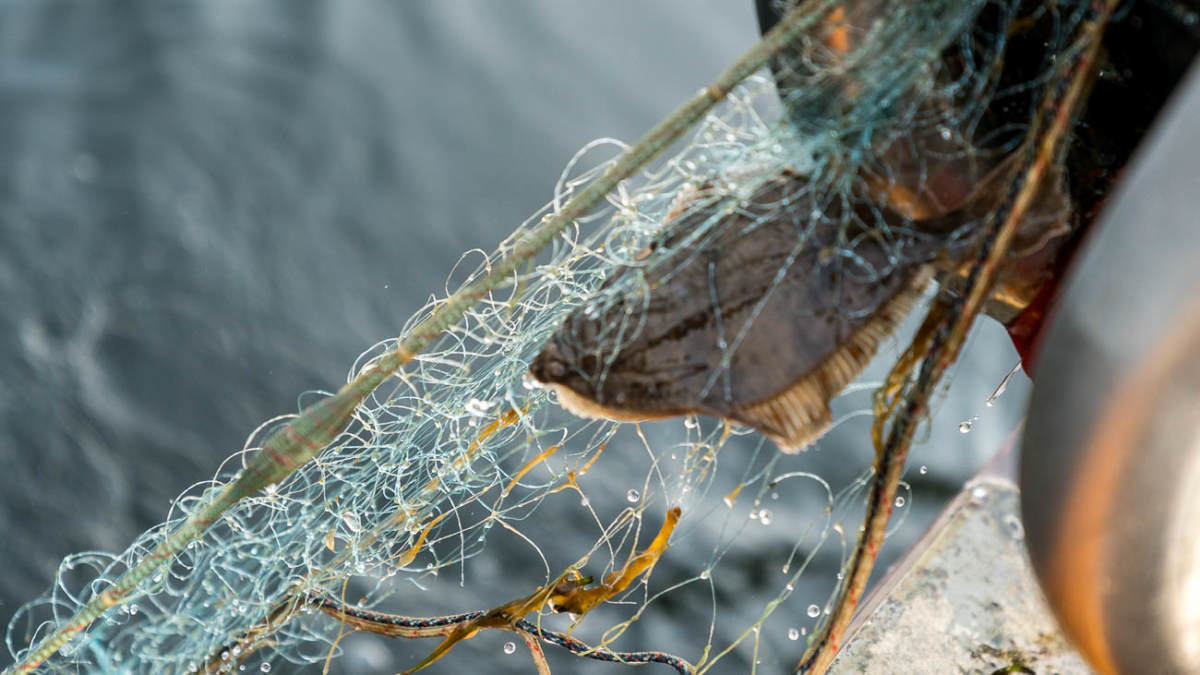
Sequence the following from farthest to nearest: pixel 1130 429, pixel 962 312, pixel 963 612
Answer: pixel 963 612, pixel 962 312, pixel 1130 429

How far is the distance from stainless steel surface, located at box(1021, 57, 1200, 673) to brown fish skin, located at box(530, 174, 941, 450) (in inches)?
9.4

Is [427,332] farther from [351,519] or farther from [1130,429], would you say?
[1130,429]

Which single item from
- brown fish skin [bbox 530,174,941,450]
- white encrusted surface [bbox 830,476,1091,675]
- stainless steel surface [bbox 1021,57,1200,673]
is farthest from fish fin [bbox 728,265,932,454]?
white encrusted surface [bbox 830,476,1091,675]

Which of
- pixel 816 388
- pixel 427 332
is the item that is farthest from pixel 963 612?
pixel 427 332

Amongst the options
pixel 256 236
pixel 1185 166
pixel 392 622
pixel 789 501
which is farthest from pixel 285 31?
pixel 1185 166

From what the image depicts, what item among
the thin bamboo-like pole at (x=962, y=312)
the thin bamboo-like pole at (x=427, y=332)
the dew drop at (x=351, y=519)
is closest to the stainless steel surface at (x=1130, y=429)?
the thin bamboo-like pole at (x=962, y=312)

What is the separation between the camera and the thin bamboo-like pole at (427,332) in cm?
120

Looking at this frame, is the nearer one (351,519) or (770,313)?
Answer: (770,313)

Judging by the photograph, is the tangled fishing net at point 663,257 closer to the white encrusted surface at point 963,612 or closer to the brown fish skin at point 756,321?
the brown fish skin at point 756,321

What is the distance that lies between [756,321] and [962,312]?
221 mm

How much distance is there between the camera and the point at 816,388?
3.81 feet

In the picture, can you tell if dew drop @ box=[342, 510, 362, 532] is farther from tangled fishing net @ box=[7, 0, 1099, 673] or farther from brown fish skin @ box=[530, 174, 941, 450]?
brown fish skin @ box=[530, 174, 941, 450]

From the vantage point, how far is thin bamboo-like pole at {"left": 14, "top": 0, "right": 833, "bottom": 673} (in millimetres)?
1203

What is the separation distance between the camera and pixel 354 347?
10.2ft
